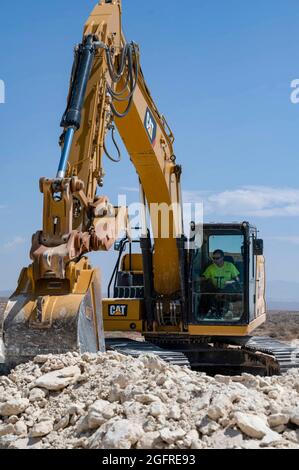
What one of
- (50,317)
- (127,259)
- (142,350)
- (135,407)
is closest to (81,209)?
(50,317)

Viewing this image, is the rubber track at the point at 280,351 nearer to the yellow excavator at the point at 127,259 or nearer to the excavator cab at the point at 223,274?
the yellow excavator at the point at 127,259

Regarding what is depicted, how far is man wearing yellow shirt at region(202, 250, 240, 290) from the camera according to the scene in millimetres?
11055

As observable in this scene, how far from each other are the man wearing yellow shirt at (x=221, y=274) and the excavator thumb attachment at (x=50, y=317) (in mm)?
3984

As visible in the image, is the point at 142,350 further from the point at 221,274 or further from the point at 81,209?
the point at 81,209

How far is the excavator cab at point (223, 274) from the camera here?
1094 cm

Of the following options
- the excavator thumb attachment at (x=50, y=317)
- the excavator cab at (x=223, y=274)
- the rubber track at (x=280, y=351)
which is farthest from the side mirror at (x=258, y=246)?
the excavator thumb attachment at (x=50, y=317)

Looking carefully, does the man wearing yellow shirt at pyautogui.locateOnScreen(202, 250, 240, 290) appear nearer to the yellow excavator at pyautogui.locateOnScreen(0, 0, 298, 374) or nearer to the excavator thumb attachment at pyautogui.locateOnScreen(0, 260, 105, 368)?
the yellow excavator at pyautogui.locateOnScreen(0, 0, 298, 374)

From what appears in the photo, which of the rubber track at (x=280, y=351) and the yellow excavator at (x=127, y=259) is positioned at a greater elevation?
the yellow excavator at (x=127, y=259)

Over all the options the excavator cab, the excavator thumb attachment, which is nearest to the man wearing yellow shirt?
the excavator cab

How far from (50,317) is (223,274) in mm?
4565

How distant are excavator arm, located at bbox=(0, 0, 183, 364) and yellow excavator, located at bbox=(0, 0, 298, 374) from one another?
0.4 inches

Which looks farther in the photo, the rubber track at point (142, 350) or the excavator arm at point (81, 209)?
the rubber track at point (142, 350)

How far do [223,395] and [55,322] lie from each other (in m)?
2.17

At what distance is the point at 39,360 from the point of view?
22.4ft
